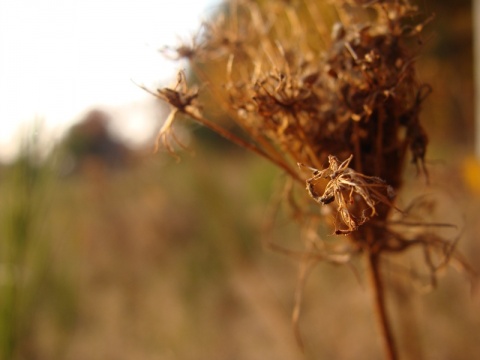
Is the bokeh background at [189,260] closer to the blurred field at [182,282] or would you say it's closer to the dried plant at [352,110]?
the blurred field at [182,282]

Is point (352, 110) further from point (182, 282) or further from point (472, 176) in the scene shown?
point (182, 282)

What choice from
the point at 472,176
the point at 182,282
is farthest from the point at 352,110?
the point at 182,282

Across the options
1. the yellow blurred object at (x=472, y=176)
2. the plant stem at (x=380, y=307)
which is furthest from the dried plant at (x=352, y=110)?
the yellow blurred object at (x=472, y=176)

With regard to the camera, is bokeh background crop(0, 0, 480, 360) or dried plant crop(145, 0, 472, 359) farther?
bokeh background crop(0, 0, 480, 360)

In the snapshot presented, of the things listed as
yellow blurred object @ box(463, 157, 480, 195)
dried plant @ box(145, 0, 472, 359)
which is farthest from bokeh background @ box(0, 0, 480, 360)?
dried plant @ box(145, 0, 472, 359)

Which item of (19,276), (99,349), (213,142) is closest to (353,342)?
(99,349)

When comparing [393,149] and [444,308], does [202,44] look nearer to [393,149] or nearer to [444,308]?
[393,149]

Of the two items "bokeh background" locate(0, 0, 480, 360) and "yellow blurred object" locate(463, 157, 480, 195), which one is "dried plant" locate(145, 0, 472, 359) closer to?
"bokeh background" locate(0, 0, 480, 360)
